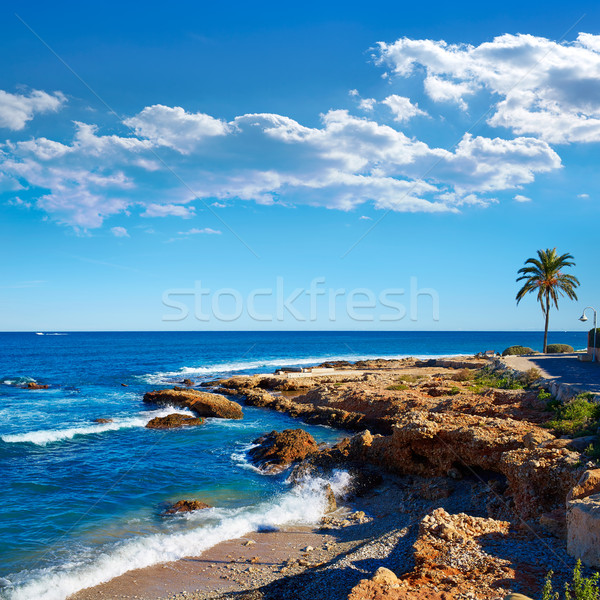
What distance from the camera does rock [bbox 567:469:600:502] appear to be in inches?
345

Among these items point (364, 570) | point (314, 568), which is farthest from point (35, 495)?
point (364, 570)

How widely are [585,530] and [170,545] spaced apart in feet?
33.2

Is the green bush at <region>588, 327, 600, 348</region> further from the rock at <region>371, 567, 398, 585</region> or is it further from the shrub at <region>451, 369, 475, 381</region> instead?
the rock at <region>371, 567, 398, 585</region>

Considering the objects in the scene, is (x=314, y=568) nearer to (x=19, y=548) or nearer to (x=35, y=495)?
(x=19, y=548)

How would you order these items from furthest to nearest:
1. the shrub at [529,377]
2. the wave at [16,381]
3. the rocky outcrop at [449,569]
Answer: the wave at [16,381]
the shrub at [529,377]
the rocky outcrop at [449,569]

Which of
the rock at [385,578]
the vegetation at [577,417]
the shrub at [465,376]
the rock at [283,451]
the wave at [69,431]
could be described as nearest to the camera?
the rock at [385,578]

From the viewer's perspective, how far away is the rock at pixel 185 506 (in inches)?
579

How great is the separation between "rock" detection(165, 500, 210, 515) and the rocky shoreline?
3.85 meters

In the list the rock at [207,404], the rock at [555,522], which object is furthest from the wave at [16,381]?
the rock at [555,522]

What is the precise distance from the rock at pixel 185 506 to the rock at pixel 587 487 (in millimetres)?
11066

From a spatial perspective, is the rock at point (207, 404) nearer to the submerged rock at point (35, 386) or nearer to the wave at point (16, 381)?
the submerged rock at point (35, 386)

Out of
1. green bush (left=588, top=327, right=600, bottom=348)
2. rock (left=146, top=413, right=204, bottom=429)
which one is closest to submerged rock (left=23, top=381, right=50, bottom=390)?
rock (left=146, top=413, right=204, bottom=429)

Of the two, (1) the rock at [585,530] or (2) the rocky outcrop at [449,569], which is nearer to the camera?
(2) the rocky outcrop at [449,569]

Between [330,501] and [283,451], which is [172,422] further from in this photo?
[330,501]
